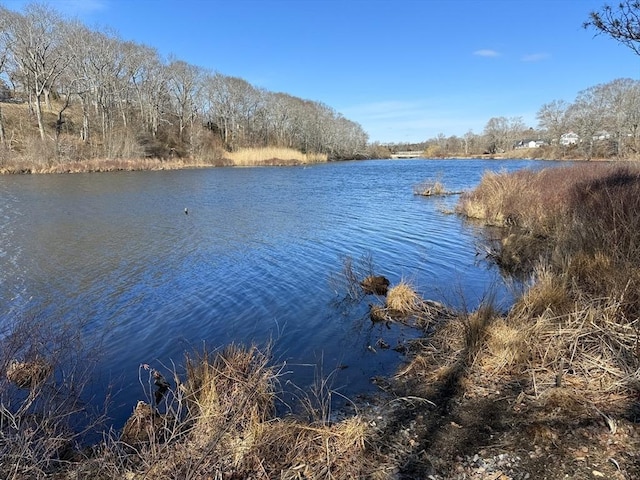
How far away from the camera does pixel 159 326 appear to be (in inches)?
311

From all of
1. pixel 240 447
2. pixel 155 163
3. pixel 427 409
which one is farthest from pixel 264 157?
pixel 240 447

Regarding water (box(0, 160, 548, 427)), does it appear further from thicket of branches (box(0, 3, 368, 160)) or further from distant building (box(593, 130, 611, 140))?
distant building (box(593, 130, 611, 140))

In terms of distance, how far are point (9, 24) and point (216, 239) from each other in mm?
52423

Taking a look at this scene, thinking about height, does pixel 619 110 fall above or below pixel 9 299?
above

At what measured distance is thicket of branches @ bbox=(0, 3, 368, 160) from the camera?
5109cm

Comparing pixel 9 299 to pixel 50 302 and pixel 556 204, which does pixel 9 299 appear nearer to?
pixel 50 302

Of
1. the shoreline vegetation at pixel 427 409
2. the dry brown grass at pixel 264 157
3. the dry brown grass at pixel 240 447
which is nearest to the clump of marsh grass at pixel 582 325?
the shoreline vegetation at pixel 427 409

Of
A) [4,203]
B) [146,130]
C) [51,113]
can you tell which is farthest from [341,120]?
[4,203]

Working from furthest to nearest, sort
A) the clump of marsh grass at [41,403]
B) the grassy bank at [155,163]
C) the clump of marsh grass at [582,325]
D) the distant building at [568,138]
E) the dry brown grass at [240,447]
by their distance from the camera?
the distant building at [568,138], the grassy bank at [155,163], the clump of marsh grass at [582,325], the clump of marsh grass at [41,403], the dry brown grass at [240,447]

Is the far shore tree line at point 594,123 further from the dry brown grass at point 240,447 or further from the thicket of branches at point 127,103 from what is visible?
the dry brown grass at point 240,447

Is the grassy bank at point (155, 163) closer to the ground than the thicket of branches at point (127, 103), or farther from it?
closer to the ground

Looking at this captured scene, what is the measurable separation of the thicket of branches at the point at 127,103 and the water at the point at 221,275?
3701 centimetres

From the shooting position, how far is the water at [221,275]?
6.88m

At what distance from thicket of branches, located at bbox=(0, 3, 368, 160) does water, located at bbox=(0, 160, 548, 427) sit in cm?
3701
